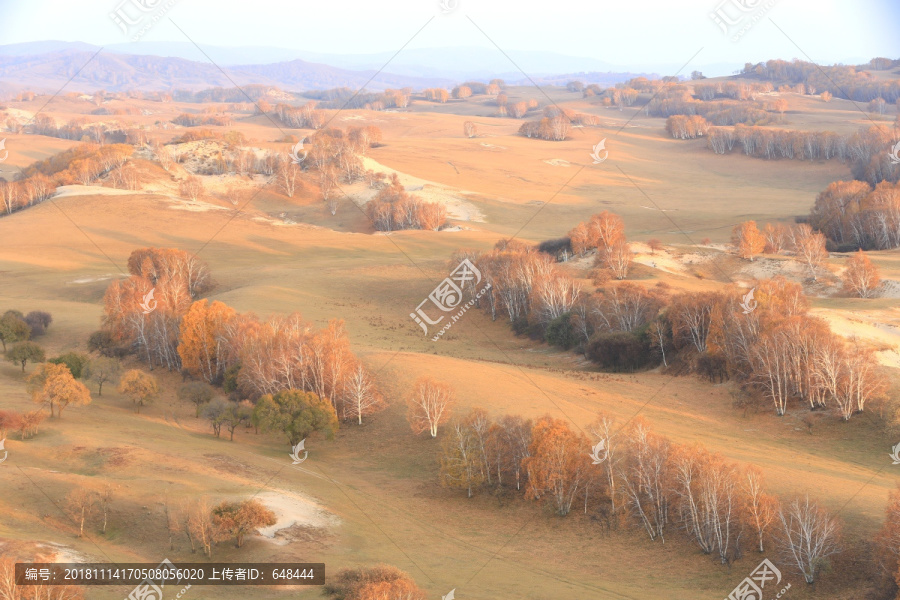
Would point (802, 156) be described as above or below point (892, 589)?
above

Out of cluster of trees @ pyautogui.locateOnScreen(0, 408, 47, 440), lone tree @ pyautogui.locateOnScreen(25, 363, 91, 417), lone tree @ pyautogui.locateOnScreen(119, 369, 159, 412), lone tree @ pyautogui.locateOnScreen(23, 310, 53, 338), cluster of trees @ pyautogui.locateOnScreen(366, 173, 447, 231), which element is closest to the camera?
cluster of trees @ pyautogui.locateOnScreen(0, 408, 47, 440)

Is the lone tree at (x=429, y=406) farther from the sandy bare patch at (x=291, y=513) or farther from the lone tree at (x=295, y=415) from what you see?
the sandy bare patch at (x=291, y=513)

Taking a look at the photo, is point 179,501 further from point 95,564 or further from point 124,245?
point 124,245

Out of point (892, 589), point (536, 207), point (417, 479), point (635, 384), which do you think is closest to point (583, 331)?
point (635, 384)

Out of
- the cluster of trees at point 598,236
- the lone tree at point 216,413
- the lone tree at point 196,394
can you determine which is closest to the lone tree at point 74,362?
the lone tree at point 196,394

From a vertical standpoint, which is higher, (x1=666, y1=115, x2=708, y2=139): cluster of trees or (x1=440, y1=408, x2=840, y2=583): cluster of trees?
(x1=666, y1=115, x2=708, y2=139): cluster of trees

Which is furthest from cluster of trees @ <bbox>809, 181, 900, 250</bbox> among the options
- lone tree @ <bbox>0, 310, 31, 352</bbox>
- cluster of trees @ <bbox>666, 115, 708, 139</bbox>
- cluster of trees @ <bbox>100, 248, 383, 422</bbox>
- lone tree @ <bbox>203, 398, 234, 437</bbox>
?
cluster of trees @ <bbox>666, 115, 708, 139</bbox>

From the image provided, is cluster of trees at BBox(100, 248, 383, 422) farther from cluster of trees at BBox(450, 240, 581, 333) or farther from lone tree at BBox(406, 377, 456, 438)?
cluster of trees at BBox(450, 240, 581, 333)
